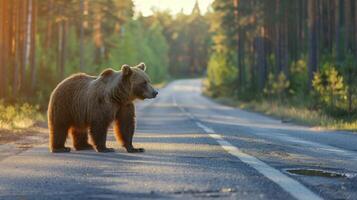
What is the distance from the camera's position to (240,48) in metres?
58.4

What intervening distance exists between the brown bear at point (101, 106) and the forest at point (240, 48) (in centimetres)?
1661

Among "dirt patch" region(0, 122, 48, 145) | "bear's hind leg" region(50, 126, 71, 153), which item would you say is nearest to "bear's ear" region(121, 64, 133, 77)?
"bear's hind leg" region(50, 126, 71, 153)

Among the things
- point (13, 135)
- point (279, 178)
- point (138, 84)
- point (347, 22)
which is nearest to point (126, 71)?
point (138, 84)

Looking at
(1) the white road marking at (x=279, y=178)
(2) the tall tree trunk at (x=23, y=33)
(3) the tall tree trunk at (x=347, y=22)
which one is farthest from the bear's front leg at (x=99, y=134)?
(3) the tall tree trunk at (x=347, y=22)

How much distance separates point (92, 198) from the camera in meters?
5.88

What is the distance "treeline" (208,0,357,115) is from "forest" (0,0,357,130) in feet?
0.21

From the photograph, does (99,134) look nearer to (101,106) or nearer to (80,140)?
(101,106)

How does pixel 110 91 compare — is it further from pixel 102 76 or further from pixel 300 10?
pixel 300 10

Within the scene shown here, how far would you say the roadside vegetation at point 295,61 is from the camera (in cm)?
2830

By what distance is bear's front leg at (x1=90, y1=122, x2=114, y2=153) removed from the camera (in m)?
10.2

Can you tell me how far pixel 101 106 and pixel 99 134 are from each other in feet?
1.45

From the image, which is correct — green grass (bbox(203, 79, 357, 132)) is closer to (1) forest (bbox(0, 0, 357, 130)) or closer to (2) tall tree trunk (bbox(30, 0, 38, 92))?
(1) forest (bbox(0, 0, 357, 130))

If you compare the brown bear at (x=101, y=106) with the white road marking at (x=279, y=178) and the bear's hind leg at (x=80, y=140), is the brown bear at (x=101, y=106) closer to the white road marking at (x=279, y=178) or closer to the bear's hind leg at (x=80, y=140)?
the bear's hind leg at (x=80, y=140)

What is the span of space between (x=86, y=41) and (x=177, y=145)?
5372cm
